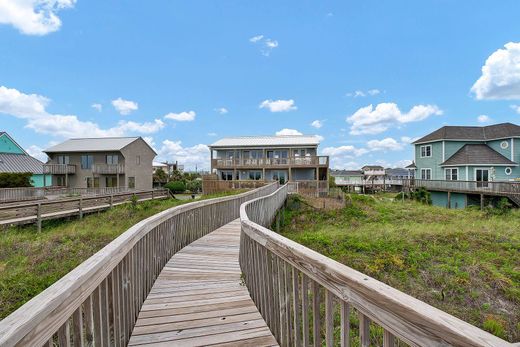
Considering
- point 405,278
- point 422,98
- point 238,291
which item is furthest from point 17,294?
point 422,98

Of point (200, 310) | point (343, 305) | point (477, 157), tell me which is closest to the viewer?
point (343, 305)

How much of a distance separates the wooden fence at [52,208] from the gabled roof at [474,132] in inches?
1288

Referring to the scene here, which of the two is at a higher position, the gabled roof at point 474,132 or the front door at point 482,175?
the gabled roof at point 474,132

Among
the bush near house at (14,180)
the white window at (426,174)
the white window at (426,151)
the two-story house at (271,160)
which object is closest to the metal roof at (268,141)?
the two-story house at (271,160)

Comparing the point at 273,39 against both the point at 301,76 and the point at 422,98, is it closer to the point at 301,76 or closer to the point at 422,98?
the point at 301,76

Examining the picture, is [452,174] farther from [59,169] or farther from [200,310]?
[59,169]

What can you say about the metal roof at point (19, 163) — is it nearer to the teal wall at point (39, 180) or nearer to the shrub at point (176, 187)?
the teal wall at point (39, 180)

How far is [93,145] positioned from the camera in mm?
35969

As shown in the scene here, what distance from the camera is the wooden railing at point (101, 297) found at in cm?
118

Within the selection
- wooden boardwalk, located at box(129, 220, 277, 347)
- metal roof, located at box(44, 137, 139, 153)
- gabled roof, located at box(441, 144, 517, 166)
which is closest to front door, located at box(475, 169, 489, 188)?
gabled roof, located at box(441, 144, 517, 166)

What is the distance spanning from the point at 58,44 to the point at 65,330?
2888 cm

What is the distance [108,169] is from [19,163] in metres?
10.8

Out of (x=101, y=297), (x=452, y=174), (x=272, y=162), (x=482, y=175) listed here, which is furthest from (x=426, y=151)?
(x=101, y=297)

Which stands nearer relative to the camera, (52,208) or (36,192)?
(52,208)
